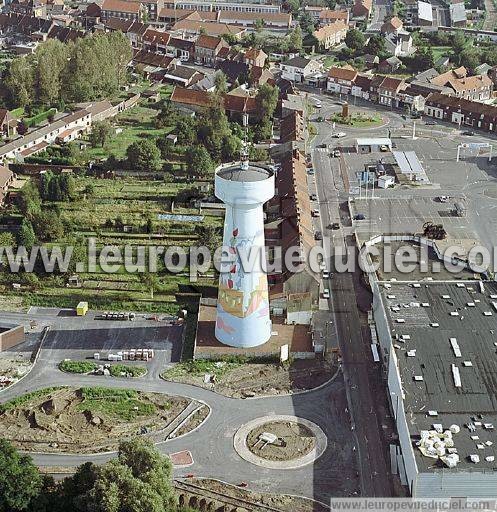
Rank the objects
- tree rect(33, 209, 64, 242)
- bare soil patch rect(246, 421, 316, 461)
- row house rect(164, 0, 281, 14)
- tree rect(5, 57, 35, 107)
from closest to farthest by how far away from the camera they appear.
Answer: bare soil patch rect(246, 421, 316, 461), tree rect(33, 209, 64, 242), tree rect(5, 57, 35, 107), row house rect(164, 0, 281, 14)

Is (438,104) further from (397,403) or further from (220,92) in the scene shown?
(397,403)

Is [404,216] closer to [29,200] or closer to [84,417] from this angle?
[29,200]

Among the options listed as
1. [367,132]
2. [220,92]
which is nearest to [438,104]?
[367,132]

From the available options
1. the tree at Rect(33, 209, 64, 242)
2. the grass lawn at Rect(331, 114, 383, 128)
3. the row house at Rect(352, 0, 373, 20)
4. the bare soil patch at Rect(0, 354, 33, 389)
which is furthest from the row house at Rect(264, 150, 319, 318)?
the row house at Rect(352, 0, 373, 20)

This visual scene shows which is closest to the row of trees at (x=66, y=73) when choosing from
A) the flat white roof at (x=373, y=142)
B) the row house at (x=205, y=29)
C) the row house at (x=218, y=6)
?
the row house at (x=205, y=29)

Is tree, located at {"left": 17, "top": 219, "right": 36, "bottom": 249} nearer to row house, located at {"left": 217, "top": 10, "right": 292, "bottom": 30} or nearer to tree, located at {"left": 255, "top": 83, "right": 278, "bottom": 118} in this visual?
tree, located at {"left": 255, "top": 83, "right": 278, "bottom": 118}

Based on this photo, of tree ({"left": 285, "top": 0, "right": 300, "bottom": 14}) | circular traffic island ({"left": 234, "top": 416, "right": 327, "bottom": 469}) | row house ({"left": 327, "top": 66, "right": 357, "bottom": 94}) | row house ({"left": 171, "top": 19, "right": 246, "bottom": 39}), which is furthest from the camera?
tree ({"left": 285, "top": 0, "right": 300, "bottom": 14})

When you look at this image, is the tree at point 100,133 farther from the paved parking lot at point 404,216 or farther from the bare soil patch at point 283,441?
the bare soil patch at point 283,441
